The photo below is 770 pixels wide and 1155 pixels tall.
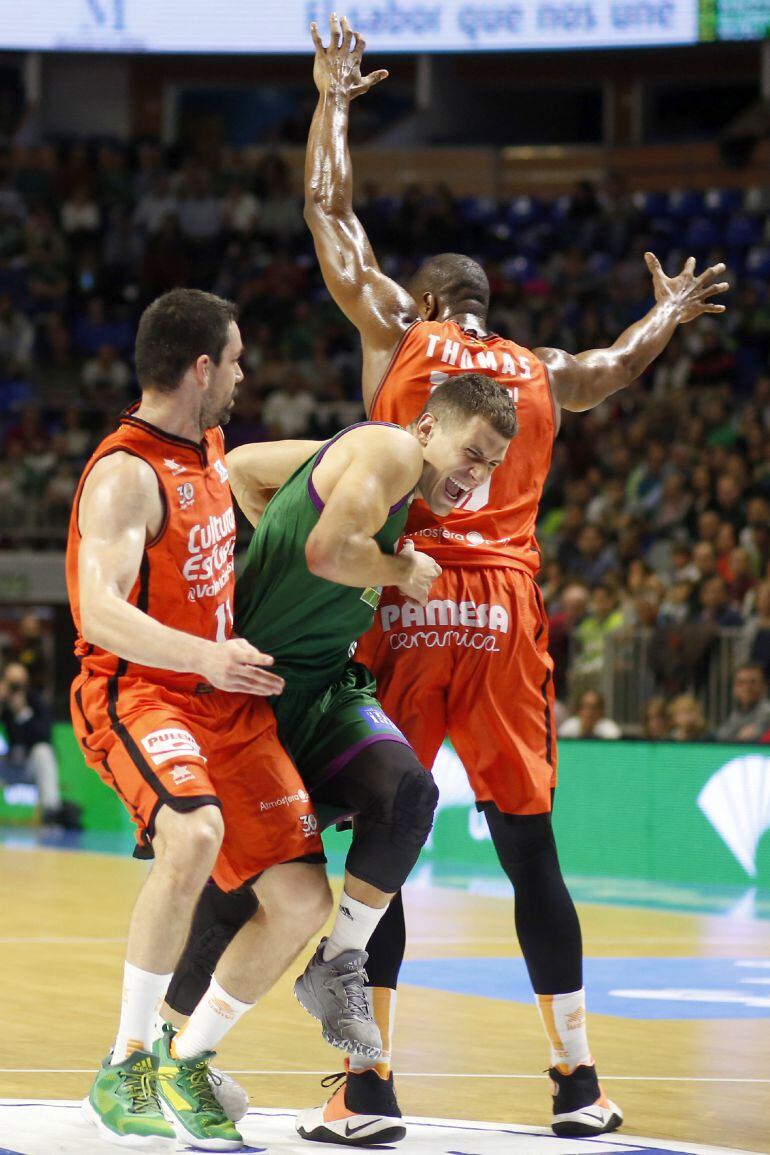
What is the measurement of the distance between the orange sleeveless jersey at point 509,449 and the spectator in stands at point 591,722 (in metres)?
8.24

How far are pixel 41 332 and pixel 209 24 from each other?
418 centimetres

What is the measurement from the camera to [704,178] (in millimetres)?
23656

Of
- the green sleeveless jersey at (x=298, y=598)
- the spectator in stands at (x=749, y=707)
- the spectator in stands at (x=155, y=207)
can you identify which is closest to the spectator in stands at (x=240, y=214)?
the spectator in stands at (x=155, y=207)

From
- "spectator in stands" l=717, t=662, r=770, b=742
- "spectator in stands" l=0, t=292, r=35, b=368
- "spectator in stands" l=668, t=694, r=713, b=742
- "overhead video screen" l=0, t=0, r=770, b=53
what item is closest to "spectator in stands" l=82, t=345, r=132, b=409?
"spectator in stands" l=0, t=292, r=35, b=368

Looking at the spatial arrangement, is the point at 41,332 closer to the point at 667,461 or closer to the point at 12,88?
the point at 12,88

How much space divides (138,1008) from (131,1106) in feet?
0.77

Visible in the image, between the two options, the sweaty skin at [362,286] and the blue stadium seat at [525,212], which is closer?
the sweaty skin at [362,286]

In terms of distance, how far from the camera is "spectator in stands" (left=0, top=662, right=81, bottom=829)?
16.5 meters

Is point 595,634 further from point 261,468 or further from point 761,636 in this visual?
point 261,468

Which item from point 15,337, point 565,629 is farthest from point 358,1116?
point 15,337

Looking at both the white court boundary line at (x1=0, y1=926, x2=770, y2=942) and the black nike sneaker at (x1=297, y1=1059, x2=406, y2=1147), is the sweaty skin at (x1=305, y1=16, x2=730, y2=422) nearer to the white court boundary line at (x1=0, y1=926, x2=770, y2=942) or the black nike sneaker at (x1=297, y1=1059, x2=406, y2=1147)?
the black nike sneaker at (x1=297, y1=1059, x2=406, y2=1147)

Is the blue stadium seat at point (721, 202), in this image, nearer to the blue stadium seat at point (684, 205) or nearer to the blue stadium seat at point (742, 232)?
the blue stadium seat at point (684, 205)

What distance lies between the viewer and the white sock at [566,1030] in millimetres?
5195

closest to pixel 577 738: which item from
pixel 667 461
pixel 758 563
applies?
pixel 758 563
